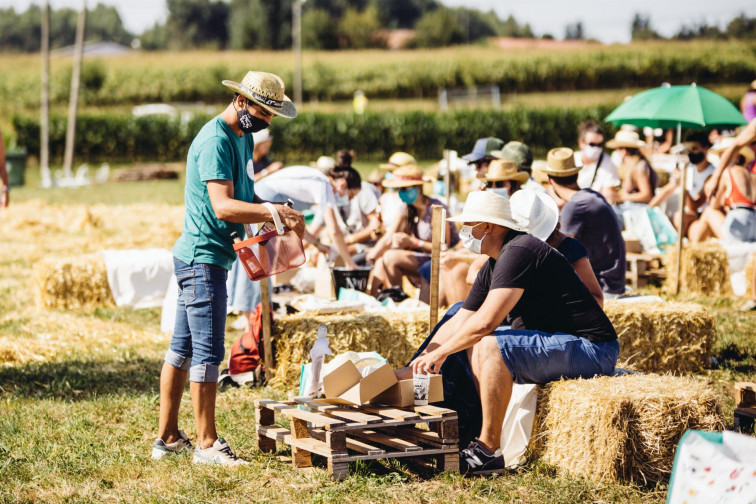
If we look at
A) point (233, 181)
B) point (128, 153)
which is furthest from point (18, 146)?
point (233, 181)

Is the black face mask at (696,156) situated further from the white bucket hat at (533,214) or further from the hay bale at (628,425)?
the hay bale at (628,425)

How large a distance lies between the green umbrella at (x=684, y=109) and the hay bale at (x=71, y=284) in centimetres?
650

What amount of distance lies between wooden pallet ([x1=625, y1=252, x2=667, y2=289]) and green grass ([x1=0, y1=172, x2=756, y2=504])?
1.08 meters

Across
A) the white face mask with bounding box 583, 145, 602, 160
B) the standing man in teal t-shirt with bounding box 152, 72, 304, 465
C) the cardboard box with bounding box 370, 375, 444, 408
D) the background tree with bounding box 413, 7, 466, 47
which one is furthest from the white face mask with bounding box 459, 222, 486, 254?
the background tree with bounding box 413, 7, 466, 47

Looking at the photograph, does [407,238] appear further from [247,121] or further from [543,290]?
[247,121]

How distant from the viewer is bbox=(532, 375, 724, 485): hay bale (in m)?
4.57

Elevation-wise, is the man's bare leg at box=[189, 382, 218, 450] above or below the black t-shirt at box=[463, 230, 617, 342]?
below

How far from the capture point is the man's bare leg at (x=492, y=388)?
4.75m

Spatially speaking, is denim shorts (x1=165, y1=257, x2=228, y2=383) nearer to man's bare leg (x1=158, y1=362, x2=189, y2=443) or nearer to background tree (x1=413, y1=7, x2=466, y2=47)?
man's bare leg (x1=158, y1=362, x2=189, y2=443)

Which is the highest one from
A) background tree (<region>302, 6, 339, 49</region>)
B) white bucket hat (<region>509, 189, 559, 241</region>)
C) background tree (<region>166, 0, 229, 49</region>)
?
background tree (<region>166, 0, 229, 49</region>)

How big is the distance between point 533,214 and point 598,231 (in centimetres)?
217

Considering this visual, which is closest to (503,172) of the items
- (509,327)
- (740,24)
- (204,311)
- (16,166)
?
(509,327)

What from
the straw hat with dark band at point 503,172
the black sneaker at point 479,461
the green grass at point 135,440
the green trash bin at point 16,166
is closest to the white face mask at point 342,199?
the straw hat with dark band at point 503,172

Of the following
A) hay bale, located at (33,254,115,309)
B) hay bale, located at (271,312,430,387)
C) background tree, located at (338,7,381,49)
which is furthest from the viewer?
background tree, located at (338,7,381,49)
